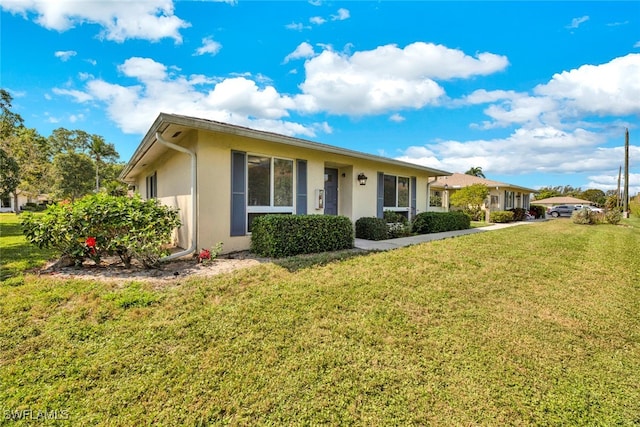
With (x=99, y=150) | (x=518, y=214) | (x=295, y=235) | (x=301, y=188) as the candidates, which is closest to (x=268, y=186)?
(x=301, y=188)

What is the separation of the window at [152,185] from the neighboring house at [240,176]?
31.3 inches

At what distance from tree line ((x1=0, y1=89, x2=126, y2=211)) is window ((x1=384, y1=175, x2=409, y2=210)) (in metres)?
14.2

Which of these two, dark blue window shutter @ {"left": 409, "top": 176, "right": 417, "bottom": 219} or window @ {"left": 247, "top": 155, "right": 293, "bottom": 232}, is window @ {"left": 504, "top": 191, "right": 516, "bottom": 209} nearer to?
dark blue window shutter @ {"left": 409, "top": 176, "right": 417, "bottom": 219}

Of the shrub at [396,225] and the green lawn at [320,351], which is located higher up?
the shrub at [396,225]

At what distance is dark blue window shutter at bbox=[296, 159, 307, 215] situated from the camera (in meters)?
7.75

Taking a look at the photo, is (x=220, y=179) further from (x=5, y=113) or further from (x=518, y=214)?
(x=518, y=214)

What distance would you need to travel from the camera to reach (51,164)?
2861 centimetres

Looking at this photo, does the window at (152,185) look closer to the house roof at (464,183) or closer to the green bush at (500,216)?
the house roof at (464,183)

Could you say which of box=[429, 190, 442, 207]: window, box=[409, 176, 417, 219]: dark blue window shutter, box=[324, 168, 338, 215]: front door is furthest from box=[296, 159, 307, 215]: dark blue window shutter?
box=[429, 190, 442, 207]: window

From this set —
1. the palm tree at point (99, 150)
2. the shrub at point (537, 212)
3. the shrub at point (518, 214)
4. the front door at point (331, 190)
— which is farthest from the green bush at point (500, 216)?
the palm tree at point (99, 150)

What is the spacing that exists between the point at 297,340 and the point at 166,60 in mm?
10296

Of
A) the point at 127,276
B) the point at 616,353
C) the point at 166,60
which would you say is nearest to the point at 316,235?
the point at 127,276

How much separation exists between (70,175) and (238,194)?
31.8 meters

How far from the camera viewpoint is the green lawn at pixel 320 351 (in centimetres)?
200
